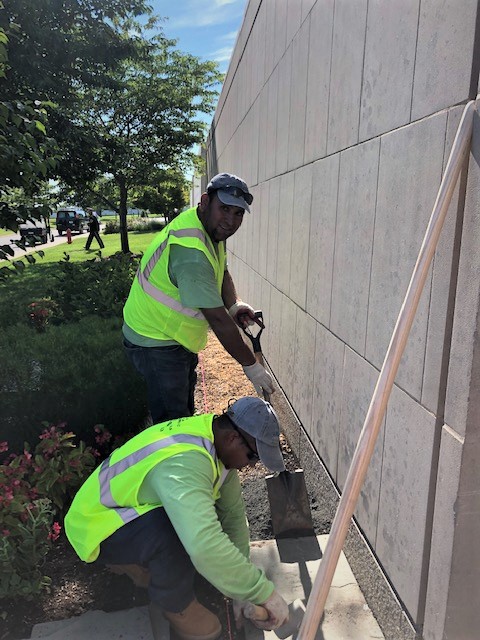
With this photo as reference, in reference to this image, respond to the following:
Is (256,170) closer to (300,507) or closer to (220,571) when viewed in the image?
(300,507)

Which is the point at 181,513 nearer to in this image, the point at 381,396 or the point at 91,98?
the point at 381,396

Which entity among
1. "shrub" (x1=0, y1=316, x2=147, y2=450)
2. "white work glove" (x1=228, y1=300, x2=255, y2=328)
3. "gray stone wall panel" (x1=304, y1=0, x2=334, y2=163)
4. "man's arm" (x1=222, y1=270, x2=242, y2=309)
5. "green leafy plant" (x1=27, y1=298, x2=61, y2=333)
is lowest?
"shrub" (x1=0, y1=316, x2=147, y2=450)

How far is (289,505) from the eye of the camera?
2.78 meters

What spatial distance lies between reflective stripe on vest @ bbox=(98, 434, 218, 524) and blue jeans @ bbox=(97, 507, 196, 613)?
0.06 metres

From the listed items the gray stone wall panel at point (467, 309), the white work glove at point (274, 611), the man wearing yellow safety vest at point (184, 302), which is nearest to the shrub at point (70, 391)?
the man wearing yellow safety vest at point (184, 302)

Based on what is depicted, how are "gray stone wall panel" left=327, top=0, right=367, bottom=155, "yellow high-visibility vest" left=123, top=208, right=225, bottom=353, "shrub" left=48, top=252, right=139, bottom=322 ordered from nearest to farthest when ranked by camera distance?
"gray stone wall panel" left=327, top=0, right=367, bottom=155 < "yellow high-visibility vest" left=123, top=208, right=225, bottom=353 < "shrub" left=48, top=252, right=139, bottom=322

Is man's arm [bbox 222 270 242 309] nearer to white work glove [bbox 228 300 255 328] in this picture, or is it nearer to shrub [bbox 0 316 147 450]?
white work glove [bbox 228 300 255 328]

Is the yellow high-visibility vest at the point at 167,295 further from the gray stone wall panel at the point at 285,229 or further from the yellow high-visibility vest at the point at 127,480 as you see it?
the gray stone wall panel at the point at 285,229

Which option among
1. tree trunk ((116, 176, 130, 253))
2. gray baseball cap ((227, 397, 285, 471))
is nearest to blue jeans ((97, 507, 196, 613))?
gray baseball cap ((227, 397, 285, 471))

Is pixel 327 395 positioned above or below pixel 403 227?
below

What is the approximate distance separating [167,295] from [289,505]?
4.34 feet

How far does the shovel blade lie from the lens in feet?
9.05

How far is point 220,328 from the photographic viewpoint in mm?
2555

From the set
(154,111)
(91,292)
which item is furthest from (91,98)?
(91,292)
